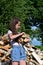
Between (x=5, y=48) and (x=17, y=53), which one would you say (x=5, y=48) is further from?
(x=17, y=53)

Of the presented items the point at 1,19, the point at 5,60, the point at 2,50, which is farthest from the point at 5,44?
the point at 1,19

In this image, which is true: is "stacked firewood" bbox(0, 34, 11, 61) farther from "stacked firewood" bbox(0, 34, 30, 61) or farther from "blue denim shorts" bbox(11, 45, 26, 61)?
"blue denim shorts" bbox(11, 45, 26, 61)

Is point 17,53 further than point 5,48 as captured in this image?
No

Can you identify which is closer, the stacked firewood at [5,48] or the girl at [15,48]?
the girl at [15,48]

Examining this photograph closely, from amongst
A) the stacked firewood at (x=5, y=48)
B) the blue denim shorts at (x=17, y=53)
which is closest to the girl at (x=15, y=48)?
the blue denim shorts at (x=17, y=53)

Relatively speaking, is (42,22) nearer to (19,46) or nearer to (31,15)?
(31,15)

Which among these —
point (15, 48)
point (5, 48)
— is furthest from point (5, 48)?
point (15, 48)

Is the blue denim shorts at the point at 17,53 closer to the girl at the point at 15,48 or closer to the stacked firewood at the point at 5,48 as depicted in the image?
the girl at the point at 15,48

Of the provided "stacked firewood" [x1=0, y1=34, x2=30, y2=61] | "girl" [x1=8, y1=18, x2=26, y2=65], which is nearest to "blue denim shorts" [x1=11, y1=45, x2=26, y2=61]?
"girl" [x1=8, y1=18, x2=26, y2=65]

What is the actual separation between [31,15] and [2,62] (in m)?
31.6

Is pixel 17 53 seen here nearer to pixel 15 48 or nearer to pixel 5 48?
pixel 15 48

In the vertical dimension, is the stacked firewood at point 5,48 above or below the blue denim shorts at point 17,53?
below

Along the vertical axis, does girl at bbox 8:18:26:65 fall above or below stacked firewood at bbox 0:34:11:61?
above

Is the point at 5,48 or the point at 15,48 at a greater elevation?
the point at 15,48
